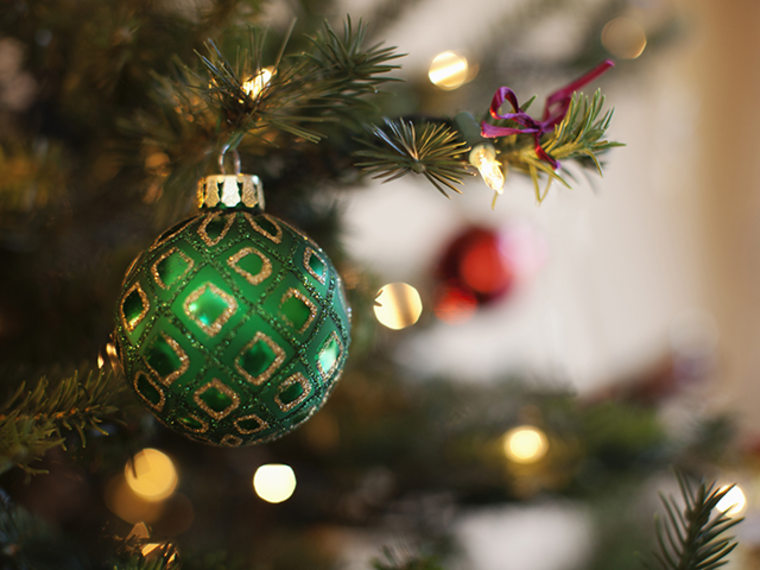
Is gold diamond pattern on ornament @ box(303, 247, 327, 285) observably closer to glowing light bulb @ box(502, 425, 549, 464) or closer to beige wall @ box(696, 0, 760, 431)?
glowing light bulb @ box(502, 425, 549, 464)

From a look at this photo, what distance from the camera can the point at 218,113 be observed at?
0.99 ft

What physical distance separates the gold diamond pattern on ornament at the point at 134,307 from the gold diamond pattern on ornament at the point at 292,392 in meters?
0.08

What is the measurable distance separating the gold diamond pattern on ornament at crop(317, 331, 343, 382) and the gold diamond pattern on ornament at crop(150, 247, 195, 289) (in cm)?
8

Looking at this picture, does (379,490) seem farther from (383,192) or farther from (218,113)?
(383,192)

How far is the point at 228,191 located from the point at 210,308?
0.23ft

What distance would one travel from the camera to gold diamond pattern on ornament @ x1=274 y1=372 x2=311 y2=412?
275mm

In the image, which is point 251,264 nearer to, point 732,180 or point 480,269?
point 480,269

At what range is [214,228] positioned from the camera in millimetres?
280

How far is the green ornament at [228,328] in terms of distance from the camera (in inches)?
10.4

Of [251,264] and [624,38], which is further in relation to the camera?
[624,38]

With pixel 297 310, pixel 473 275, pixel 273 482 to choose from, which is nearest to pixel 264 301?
pixel 297 310

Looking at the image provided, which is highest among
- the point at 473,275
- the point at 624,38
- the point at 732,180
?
the point at 732,180

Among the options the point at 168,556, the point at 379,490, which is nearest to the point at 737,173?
the point at 379,490

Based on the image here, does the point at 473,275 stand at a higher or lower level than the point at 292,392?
higher
